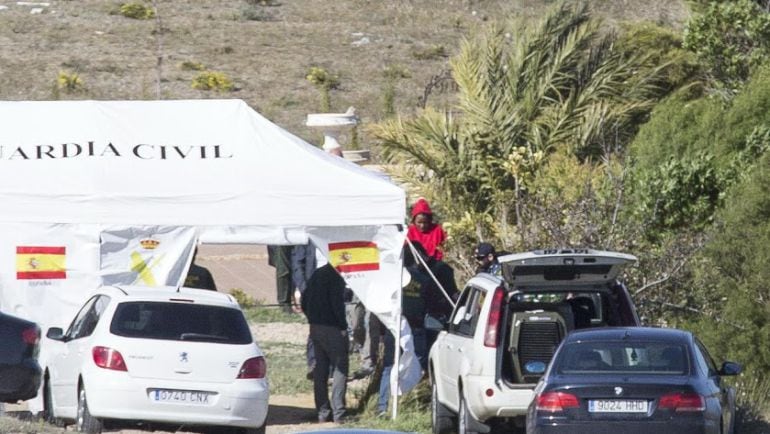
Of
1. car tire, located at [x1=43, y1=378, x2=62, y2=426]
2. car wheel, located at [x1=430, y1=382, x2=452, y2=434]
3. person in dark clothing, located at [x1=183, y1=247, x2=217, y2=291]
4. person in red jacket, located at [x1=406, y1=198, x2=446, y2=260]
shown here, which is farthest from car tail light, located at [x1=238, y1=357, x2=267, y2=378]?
person in dark clothing, located at [x1=183, y1=247, x2=217, y2=291]

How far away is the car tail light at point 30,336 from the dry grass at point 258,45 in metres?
32.7

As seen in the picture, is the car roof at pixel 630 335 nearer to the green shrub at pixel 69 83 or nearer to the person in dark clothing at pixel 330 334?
the person in dark clothing at pixel 330 334

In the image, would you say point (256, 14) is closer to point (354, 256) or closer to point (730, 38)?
point (730, 38)

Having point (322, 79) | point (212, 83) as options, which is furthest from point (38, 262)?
point (322, 79)

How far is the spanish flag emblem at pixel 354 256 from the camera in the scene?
53.7ft

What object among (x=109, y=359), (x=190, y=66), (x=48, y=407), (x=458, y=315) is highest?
(x=458, y=315)

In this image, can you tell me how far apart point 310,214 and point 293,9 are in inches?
2204

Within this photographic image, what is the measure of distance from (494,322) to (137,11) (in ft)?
179

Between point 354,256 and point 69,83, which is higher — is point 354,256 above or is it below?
above

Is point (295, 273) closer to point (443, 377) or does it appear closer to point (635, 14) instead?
point (443, 377)

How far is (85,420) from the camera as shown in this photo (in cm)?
1388

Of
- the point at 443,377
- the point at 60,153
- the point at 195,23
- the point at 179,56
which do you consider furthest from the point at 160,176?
the point at 195,23

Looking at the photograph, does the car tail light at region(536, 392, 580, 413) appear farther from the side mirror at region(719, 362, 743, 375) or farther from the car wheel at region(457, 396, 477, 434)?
the car wheel at region(457, 396, 477, 434)

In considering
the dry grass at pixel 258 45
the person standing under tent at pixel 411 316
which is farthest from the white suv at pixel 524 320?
the dry grass at pixel 258 45
